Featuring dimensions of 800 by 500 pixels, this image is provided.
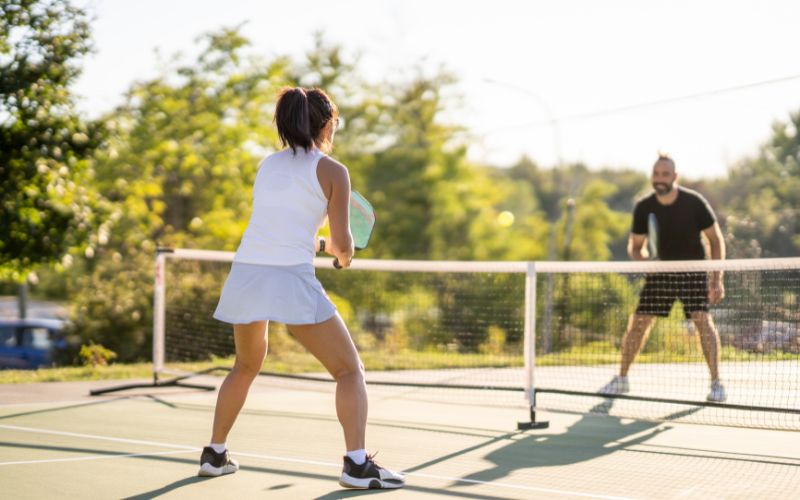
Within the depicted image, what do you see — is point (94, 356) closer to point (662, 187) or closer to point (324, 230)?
point (662, 187)

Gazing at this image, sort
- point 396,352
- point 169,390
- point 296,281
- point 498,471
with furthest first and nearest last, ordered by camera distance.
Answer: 1. point 396,352
2. point 169,390
3. point 498,471
4. point 296,281

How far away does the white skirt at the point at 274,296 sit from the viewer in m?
5.37

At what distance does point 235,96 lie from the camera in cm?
3988

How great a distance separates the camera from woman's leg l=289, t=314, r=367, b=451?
A: 550 cm

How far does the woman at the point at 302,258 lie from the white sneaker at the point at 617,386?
4.58 metres

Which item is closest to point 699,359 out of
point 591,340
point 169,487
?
point 591,340

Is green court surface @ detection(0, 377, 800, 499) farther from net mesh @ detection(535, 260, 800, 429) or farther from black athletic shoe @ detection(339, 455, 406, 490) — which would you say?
net mesh @ detection(535, 260, 800, 429)

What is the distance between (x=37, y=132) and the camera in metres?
16.3

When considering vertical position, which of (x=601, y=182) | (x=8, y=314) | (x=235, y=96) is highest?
(x=235, y=96)

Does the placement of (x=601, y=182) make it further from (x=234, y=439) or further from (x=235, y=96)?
(x=234, y=439)

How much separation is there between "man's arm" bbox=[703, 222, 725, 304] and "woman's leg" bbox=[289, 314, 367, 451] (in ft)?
15.7

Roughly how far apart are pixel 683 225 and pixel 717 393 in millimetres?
1515

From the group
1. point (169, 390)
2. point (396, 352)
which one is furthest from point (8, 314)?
point (169, 390)

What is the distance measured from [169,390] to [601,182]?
3146 cm
